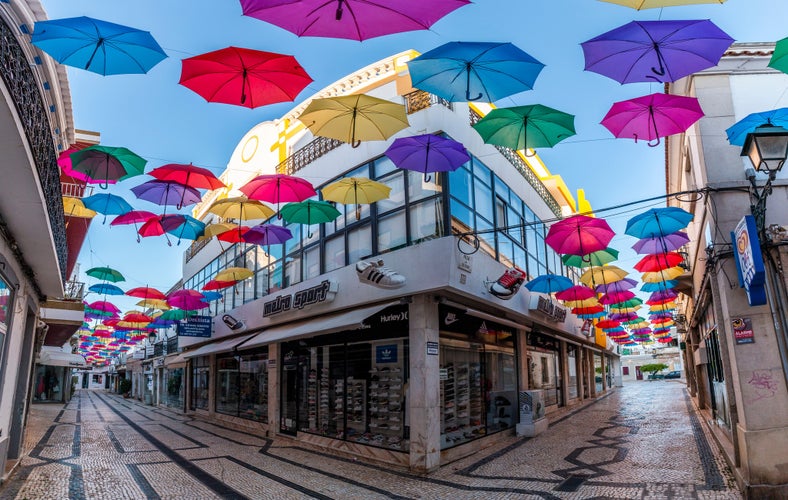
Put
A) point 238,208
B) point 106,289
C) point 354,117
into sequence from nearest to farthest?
1. point 354,117
2. point 238,208
3. point 106,289

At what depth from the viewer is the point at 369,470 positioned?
9094 millimetres

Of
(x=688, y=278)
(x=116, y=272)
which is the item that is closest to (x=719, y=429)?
(x=688, y=278)

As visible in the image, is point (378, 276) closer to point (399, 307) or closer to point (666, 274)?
point (399, 307)

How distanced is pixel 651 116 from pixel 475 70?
262cm

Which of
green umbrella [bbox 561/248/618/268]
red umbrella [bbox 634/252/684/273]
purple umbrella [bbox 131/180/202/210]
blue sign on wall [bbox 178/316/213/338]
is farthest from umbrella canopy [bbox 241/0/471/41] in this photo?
blue sign on wall [bbox 178/316/213/338]

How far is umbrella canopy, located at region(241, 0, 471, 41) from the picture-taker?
4.12 meters

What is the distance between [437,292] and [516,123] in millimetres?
→ 3757

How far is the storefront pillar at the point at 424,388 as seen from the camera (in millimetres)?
8781

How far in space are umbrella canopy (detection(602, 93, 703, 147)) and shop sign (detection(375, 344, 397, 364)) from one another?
5825 mm

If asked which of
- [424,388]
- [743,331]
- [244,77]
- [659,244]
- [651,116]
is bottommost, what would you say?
[424,388]

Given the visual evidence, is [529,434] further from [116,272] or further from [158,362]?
[158,362]

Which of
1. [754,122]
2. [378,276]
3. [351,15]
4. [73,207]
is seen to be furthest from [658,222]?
[73,207]

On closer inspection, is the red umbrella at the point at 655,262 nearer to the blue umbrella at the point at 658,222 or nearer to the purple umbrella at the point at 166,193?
the blue umbrella at the point at 658,222

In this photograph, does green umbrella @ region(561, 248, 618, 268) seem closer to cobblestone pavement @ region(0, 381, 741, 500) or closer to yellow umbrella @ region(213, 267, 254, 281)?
cobblestone pavement @ region(0, 381, 741, 500)
